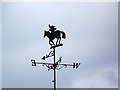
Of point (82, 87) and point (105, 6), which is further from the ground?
point (105, 6)

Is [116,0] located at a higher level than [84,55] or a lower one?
higher

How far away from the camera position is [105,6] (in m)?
2.77

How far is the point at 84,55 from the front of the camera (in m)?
2.79

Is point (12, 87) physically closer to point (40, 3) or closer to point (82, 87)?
point (82, 87)

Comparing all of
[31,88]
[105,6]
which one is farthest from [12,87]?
[105,6]

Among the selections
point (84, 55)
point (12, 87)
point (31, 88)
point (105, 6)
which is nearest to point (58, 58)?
point (84, 55)

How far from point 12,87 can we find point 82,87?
949mm

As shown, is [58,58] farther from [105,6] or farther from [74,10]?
[105,6]

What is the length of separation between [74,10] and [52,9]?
0.29 m

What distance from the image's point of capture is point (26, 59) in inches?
110

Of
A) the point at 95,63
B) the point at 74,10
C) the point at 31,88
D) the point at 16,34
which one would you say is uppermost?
the point at 74,10

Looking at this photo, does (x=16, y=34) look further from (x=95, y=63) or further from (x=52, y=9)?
(x=95, y=63)

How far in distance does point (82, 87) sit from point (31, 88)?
69 centimetres

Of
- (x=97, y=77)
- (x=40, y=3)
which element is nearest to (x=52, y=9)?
(x=40, y=3)
